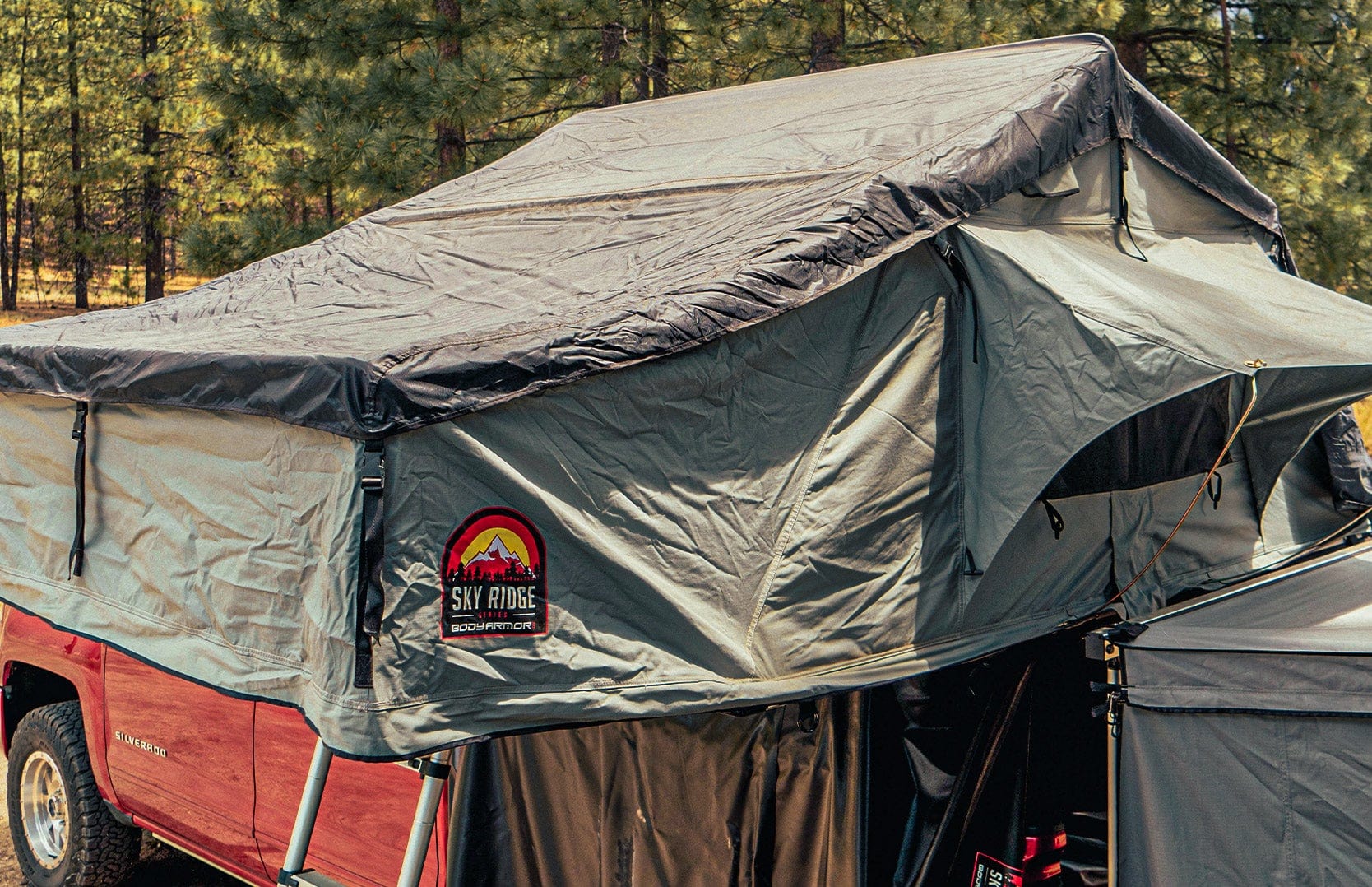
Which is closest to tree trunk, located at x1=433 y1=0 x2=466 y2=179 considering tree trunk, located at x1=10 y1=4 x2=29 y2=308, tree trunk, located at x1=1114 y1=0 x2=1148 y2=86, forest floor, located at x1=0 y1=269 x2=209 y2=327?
tree trunk, located at x1=1114 y1=0 x2=1148 y2=86

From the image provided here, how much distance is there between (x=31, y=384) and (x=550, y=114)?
1042 centimetres

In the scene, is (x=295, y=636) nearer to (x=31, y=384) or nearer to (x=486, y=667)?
(x=486, y=667)

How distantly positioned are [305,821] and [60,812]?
303cm

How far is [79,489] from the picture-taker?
366 centimetres

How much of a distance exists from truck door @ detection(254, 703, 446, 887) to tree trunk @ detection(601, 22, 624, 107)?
858 cm

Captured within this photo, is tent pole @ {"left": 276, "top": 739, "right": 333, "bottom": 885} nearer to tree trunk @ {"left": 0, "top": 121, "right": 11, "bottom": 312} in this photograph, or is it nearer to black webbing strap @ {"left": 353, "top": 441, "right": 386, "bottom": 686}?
black webbing strap @ {"left": 353, "top": 441, "right": 386, "bottom": 686}

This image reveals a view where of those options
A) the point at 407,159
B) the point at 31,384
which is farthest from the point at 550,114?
the point at 31,384

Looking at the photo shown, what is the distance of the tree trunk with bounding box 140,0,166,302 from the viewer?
99.6 feet

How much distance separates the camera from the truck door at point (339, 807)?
4148 mm

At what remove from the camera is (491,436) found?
9.46 feet

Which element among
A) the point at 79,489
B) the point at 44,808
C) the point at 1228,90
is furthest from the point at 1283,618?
the point at 1228,90

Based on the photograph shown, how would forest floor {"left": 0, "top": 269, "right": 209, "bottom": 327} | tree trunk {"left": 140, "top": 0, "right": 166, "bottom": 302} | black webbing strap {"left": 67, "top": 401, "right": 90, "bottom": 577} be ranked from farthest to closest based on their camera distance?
forest floor {"left": 0, "top": 269, "right": 209, "bottom": 327} < tree trunk {"left": 140, "top": 0, "right": 166, "bottom": 302} < black webbing strap {"left": 67, "top": 401, "right": 90, "bottom": 577}

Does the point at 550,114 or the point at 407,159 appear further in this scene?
the point at 550,114

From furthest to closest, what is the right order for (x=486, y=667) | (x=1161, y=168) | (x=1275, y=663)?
(x=1161, y=168) < (x=1275, y=663) < (x=486, y=667)
